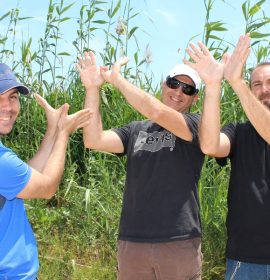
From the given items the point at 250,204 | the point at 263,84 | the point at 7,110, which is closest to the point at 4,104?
the point at 7,110

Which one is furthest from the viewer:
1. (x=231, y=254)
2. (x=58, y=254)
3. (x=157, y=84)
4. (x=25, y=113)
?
(x=25, y=113)

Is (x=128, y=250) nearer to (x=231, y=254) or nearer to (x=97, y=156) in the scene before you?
(x=231, y=254)

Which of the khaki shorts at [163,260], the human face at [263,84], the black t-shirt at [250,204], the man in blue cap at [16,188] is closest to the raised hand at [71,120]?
the man in blue cap at [16,188]

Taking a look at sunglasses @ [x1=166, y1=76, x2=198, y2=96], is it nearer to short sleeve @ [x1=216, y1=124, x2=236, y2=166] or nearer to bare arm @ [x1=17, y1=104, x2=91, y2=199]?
short sleeve @ [x1=216, y1=124, x2=236, y2=166]

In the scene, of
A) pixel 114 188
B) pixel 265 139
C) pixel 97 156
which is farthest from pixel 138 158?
pixel 97 156

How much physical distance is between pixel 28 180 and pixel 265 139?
44.0 inches

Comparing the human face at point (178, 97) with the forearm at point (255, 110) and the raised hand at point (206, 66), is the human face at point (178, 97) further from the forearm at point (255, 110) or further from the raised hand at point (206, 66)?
the forearm at point (255, 110)

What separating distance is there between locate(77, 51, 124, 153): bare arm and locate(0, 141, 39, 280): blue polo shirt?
0.79 meters

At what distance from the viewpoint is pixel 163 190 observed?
8.34 feet

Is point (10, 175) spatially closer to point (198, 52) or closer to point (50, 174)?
point (50, 174)

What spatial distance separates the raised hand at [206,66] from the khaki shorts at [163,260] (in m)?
0.82

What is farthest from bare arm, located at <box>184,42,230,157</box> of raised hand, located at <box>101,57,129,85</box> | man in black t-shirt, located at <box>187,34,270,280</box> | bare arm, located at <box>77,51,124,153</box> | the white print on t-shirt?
bare arm, located at <box>77,51,124,153</box>

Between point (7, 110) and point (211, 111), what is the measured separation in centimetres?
94

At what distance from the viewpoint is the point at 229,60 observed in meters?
2.42
